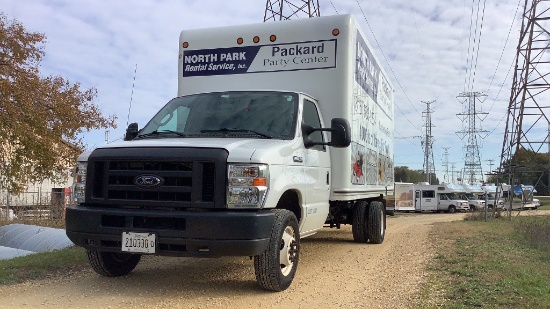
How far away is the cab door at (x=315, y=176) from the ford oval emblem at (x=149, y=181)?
1893 millimetres

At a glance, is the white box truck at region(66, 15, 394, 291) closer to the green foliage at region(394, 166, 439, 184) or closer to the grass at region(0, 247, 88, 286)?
the grass at region(0, 247, 88, 286)

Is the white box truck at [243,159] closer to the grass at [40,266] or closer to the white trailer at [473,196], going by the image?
the grass at [40,266]

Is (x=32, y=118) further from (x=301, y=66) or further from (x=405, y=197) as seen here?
(x=405, y=197)

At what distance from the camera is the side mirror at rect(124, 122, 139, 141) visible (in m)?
6.75

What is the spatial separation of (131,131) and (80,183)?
1.30 metres

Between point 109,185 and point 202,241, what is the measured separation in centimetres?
125

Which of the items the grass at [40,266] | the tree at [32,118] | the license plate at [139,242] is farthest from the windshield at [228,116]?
the tree at [32,118]

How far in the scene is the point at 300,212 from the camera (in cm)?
635

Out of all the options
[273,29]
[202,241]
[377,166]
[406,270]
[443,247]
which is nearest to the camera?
[202,241]

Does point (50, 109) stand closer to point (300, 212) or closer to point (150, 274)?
point (150, 274)

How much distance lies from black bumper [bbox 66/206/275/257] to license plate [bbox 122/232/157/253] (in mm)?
41

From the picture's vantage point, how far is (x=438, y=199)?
47.4 m

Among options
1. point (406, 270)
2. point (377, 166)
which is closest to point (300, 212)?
point (406, 270)

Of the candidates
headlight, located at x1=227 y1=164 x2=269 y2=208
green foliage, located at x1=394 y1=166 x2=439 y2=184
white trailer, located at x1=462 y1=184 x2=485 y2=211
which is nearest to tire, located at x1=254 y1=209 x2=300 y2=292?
headlight, located at x1=227 y1=164 x2=269 y2=208
